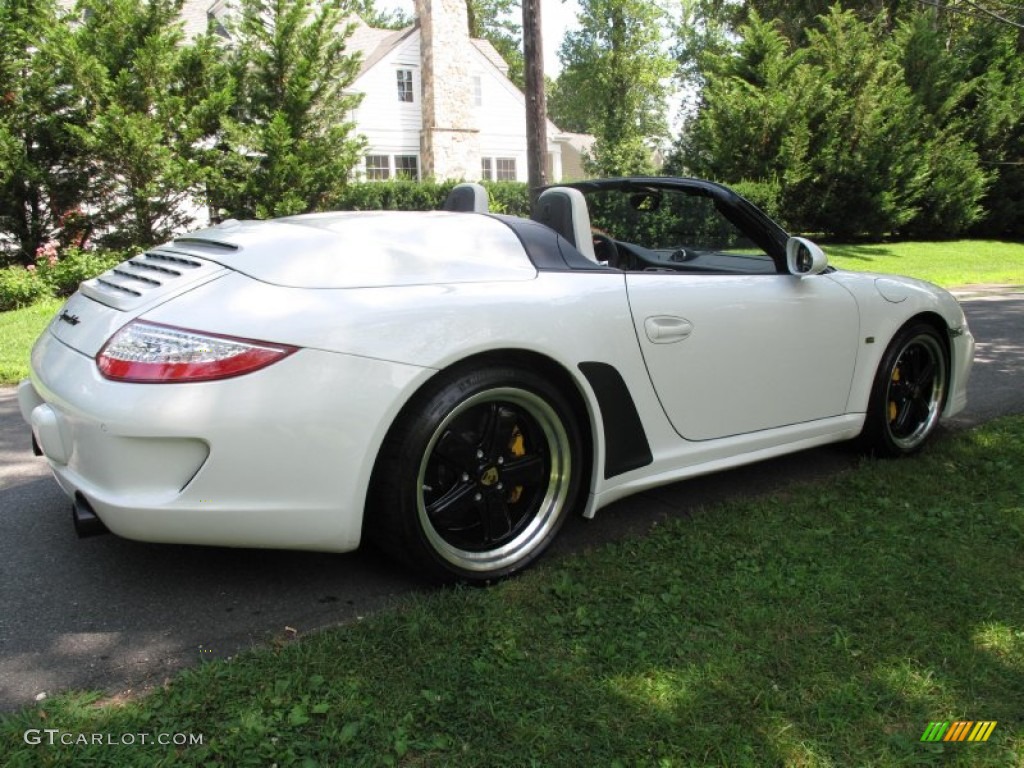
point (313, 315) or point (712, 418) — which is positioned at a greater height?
point (313, 315)

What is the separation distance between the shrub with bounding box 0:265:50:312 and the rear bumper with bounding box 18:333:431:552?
29.6 ft

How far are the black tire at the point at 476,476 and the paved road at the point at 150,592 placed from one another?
24 centimetres

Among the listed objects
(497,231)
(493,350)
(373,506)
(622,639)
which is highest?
(497,231)

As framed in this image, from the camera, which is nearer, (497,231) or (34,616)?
(34,616)

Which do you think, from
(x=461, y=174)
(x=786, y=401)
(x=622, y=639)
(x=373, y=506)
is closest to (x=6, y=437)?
(x=373, y=506)

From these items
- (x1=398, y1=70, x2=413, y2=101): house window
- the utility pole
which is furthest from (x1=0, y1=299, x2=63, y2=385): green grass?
(x1=398, y1=70, x2=413, y2=101): house window

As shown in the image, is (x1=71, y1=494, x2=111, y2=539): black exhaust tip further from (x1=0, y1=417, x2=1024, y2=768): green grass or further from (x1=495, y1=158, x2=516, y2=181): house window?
(x1=495, y1=158, x2=516, y2=181): house window

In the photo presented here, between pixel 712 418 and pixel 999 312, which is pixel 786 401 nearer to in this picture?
pixel 712 418

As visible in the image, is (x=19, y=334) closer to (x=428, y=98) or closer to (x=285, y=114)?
(x=285, y=114)

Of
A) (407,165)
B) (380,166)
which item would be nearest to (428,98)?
(407,165)

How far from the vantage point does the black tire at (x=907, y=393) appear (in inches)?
152

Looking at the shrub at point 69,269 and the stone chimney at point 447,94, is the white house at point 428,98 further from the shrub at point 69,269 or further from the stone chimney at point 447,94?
the shrub at point 69,269

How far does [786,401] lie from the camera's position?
135 inches

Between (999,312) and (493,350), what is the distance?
9646 millimetres
